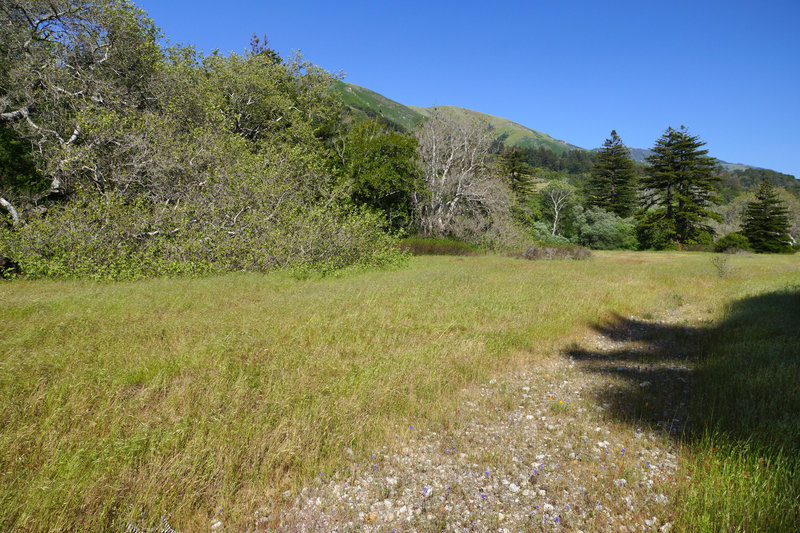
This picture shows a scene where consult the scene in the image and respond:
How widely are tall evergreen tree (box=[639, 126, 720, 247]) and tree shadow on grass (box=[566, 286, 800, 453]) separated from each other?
139ft

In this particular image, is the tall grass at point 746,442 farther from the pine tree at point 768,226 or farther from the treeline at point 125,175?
the pine tree at point 768,226

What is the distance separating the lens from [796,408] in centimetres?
412

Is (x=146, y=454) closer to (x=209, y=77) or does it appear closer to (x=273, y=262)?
(x=273, y=262)

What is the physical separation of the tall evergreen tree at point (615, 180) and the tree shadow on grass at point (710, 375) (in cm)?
5271

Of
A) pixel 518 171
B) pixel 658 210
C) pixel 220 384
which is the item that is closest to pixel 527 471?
pixel 220 384

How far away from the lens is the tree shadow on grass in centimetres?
399

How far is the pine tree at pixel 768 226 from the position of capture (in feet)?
128

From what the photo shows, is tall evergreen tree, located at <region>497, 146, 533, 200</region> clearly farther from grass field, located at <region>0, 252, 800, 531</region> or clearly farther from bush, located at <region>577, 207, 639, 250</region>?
grass field, located at <region>0, 252, 800, 531</region>

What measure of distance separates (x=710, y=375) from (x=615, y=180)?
61922mm

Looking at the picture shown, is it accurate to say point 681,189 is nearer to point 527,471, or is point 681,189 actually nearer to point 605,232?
point 605,232

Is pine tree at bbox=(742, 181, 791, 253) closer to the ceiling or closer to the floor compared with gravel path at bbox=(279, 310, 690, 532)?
closer to the ceiling

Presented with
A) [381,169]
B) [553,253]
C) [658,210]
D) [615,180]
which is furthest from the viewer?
[615,180]

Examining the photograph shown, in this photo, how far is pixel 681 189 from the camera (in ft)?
154

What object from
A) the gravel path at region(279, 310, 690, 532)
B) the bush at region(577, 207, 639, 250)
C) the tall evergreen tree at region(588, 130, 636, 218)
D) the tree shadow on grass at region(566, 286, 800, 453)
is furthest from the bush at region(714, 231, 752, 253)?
the gravel path at region(279, 310, 690, 532)
